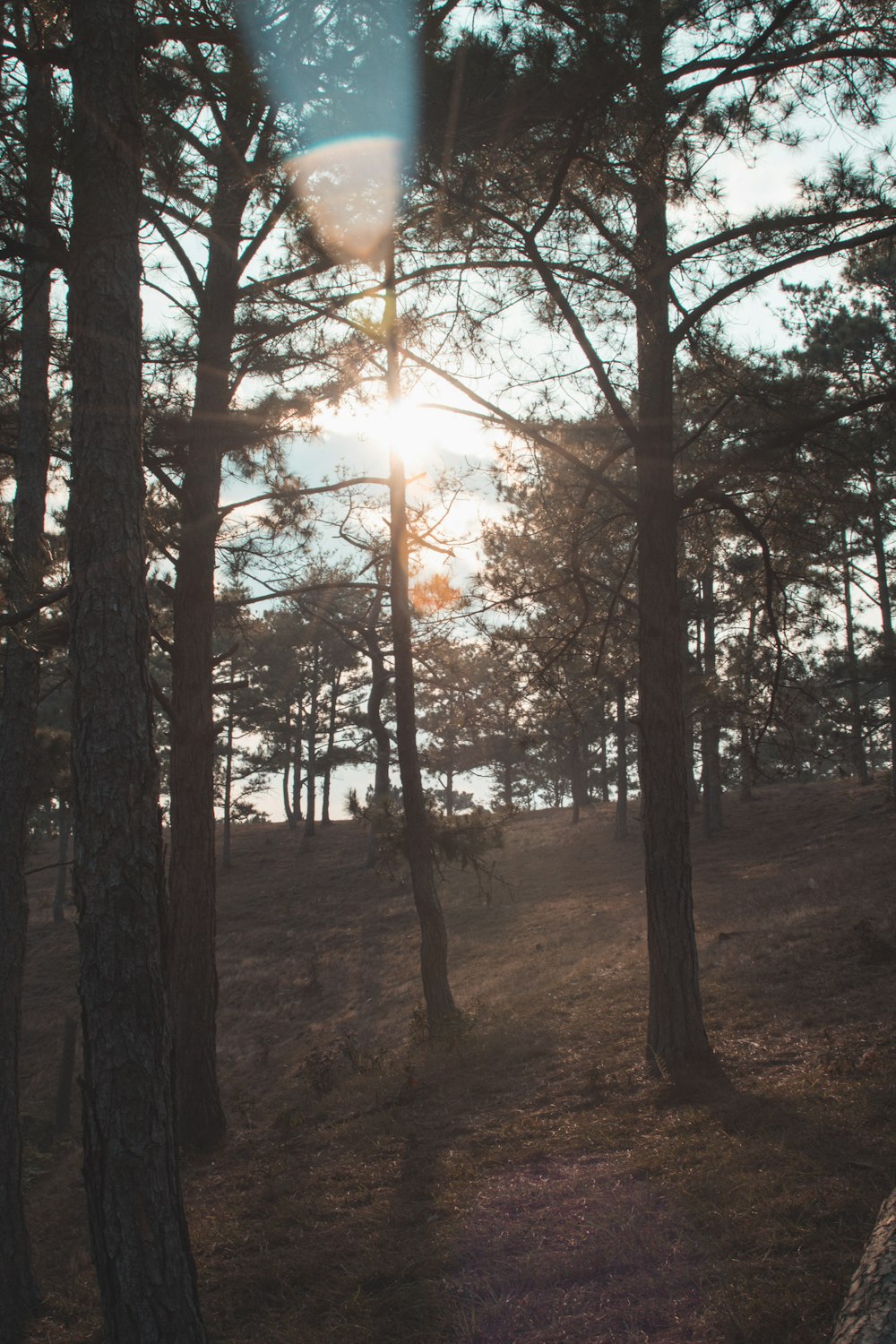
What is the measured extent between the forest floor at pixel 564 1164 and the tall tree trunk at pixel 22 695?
0.49 m

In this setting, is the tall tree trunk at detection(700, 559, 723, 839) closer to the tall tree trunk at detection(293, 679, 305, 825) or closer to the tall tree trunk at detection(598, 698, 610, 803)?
the tall tree trunk at detection(598, 698, 610, 803)

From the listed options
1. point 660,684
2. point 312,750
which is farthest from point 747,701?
point 312,750

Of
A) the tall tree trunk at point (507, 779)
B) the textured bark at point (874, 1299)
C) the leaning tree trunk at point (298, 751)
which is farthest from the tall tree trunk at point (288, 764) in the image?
the textured bark at point (874, 1299)

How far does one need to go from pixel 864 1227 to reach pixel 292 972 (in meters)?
18.8

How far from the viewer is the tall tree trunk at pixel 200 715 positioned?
7754mm

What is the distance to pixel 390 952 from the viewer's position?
69.1 feet

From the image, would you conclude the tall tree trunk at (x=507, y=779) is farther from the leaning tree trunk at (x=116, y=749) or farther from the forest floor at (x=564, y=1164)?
the leaning tree trunk at (x=116, y=749)

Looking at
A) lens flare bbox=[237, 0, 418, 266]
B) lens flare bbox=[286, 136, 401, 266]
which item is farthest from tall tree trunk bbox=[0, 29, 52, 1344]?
lens flare bbox=[286, 136, 401, 266]

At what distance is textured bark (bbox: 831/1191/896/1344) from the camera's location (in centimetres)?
246

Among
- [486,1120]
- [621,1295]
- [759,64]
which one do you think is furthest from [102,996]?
[759,64]

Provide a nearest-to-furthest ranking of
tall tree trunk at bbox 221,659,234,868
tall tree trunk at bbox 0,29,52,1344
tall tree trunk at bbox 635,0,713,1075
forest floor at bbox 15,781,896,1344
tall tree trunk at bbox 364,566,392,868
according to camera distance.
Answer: forest floor at bbox 15,781,896,1344, tall tree trunk at bbox 0,29,52,1344, tall tree trunk at bbox 635,0,713,1075, tall tree trunk at bbox 364,566,392,868, tall tree trunk at bbox 221,659,234,868

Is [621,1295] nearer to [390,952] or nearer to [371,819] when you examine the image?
[371,819]

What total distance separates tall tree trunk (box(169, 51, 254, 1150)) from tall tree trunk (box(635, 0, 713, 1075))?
3.43 metres

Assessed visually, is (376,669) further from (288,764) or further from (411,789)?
(288,764)
